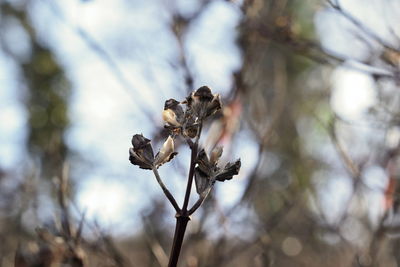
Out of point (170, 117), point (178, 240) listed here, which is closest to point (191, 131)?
point (170, 117)

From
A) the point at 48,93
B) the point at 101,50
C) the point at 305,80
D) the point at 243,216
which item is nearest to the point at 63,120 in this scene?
the point at 48,93

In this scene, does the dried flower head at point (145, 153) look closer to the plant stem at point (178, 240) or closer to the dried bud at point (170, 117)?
the dried bud at point (170, 117)

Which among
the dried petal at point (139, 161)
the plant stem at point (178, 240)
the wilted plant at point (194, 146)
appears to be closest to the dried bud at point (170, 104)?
the wilted plant at point (194, 146)

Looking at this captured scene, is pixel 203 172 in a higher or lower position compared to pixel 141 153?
lower

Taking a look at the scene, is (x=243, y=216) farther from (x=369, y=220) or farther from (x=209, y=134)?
(x=209, y=134)

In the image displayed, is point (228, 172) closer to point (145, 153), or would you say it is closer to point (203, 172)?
point (203, 172)

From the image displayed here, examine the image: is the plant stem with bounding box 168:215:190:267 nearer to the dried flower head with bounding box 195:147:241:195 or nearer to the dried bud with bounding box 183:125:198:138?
the dried flower head with bounding box 195:147:241:195
